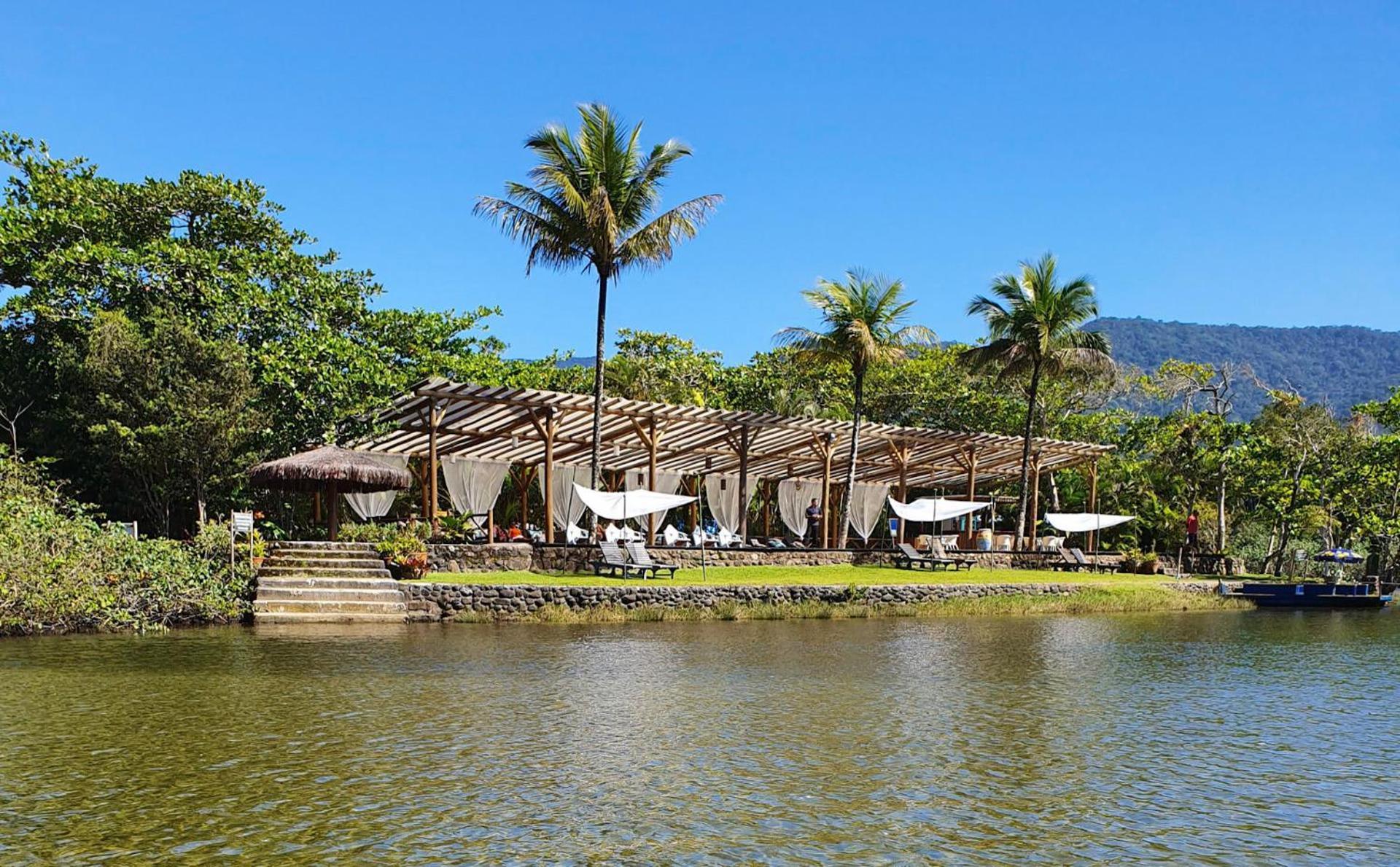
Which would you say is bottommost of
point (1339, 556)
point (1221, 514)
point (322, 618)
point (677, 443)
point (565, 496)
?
point (322, 618)

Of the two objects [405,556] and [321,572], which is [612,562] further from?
[321,572]

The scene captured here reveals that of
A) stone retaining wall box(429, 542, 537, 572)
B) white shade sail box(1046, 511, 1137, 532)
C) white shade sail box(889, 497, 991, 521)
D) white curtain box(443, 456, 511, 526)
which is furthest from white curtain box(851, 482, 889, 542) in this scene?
stone retaining wall box(429, 542, 537, 572)

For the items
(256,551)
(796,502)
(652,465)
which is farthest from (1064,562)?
(256,551)

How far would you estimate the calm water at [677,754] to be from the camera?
19.9 ft

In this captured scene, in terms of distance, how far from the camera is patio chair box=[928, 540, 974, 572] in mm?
24484

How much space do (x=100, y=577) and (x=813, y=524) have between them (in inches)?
776

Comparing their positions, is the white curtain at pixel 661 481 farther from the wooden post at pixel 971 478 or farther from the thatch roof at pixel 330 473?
the thatch roof at pixel 330 473

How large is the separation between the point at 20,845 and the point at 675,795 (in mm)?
3468

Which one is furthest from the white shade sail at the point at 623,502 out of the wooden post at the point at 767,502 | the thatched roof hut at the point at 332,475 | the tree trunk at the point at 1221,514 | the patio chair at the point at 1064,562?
the tree trunk at the point at 1221,514

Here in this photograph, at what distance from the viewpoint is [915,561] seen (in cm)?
2442

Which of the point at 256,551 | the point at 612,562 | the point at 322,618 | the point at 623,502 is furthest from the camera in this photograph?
the point at 623,502

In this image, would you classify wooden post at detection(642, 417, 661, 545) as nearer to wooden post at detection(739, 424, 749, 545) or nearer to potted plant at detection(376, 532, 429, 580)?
wooden post at detection(739, 424, 749, 545)

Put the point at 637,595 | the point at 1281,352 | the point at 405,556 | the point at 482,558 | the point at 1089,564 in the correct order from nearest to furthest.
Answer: the point at 405,556 < the point at 637,595 < the point at 482,558 < the point at 1089,564 < the point at 1281,352

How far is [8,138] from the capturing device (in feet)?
77.0
